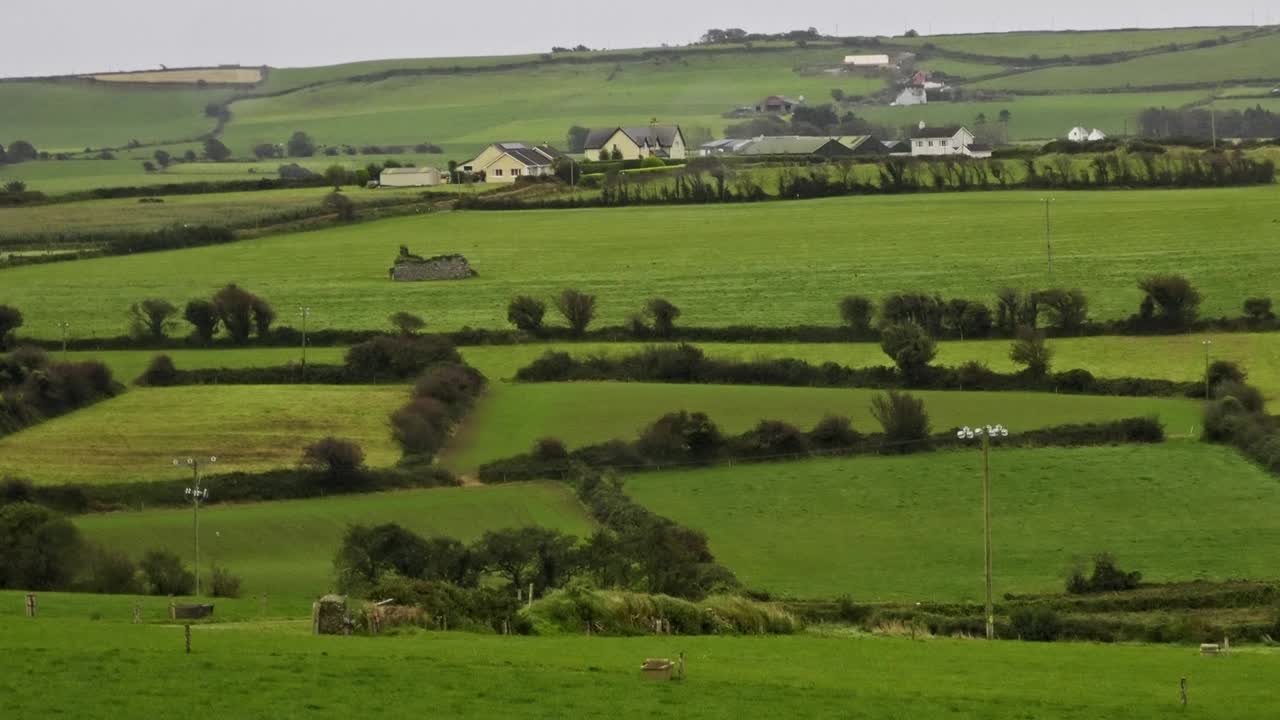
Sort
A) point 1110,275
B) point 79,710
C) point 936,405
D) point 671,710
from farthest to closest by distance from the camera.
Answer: point 1110,275 < point 936,405 < point 671,710 < point 79,710

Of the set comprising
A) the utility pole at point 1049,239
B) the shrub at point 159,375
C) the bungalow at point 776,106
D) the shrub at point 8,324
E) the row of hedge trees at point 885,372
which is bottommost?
the row of hedge trees at point 885,372

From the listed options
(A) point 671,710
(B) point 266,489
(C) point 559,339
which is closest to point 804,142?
(C) point 559,339

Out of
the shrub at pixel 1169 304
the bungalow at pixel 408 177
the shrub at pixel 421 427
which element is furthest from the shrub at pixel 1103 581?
the bungalow at pixel 408 177

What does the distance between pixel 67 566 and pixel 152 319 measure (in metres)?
31.9

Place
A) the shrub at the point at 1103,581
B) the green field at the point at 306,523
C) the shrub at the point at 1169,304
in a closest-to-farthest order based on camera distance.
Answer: the shrub at the point at 1103,581
the green field at the point at 306,523
the shrub at the point at 1169,304

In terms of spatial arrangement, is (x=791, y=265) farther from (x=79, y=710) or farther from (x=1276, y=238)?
(x=79, y=710)

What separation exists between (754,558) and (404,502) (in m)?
8.47

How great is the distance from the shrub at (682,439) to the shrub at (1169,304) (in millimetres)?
20851

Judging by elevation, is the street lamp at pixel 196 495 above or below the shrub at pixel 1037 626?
above

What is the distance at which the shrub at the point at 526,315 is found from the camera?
66312 mm

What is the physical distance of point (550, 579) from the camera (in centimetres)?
3581

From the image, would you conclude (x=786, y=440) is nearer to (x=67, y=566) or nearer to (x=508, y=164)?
(x=67, y=566)

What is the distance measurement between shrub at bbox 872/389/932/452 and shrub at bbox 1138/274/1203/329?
17.5 metres

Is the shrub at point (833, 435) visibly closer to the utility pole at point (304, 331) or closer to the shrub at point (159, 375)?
the utility pole at point (304, 331)
